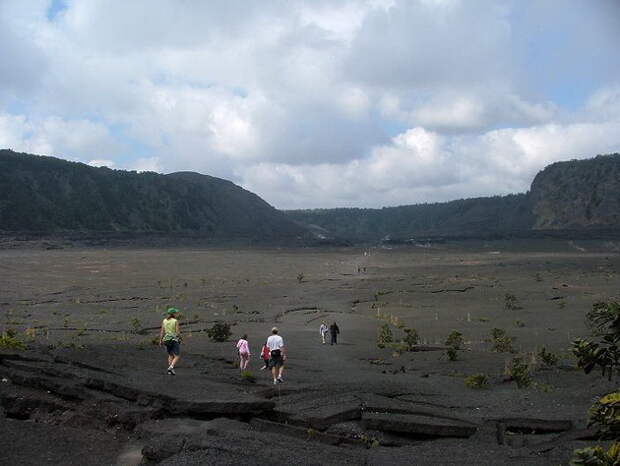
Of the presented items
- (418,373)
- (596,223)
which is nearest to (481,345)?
(418,373)

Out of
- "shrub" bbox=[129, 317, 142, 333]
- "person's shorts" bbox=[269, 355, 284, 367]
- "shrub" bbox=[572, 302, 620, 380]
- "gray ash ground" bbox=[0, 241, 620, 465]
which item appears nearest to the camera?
"shrub" bbox=[572, 302, 620, 380]

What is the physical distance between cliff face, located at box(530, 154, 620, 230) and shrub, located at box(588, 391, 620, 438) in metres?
145

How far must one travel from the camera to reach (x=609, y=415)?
232 inches

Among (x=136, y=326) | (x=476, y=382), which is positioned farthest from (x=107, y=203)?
(x=476, y=382)

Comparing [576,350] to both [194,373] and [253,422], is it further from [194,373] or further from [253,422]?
[194,373]

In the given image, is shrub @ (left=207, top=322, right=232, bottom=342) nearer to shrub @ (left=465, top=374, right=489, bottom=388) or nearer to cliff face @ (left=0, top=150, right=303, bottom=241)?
shrub @ (left=465, top=374, right=489, bottom=388)

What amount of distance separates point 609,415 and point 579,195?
167 meters

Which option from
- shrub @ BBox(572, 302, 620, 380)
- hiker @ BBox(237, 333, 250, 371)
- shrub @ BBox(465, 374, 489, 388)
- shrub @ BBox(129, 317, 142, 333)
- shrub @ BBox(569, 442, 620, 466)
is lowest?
shrub @ BBox(129, 317, 142, 333)

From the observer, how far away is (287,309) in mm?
39188

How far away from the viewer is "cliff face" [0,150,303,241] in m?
115

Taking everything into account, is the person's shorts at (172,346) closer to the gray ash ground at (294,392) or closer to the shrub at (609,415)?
the gray ash ground at (294,392)

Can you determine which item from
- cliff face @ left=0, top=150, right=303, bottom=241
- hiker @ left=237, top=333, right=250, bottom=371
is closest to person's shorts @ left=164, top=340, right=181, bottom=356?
hiker @ left=237, top=333, right=250, bottom=371

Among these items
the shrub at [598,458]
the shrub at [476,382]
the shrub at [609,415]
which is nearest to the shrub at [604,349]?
the shrub at [609,415]

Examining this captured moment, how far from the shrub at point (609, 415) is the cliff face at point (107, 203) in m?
110
